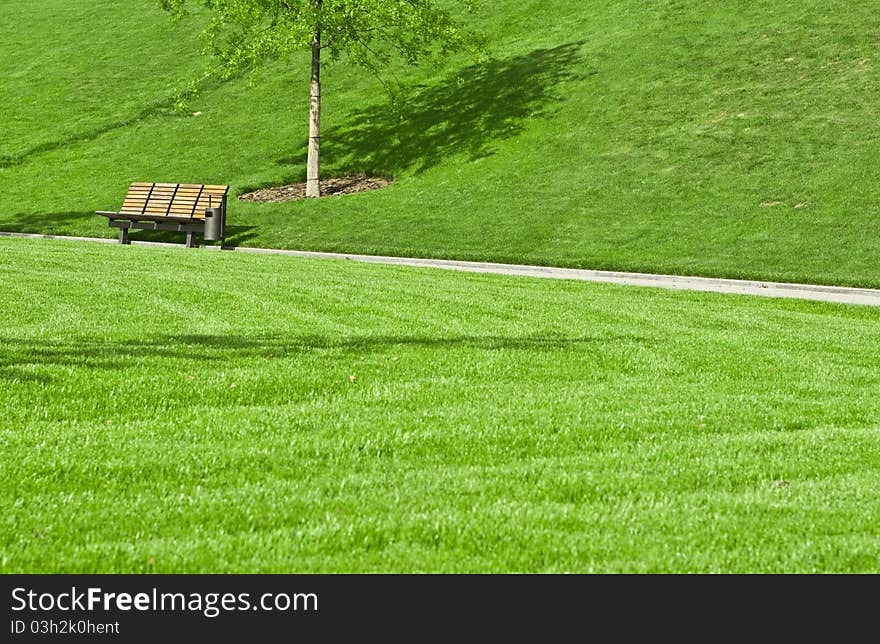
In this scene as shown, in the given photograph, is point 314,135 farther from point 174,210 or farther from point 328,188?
point 174,210

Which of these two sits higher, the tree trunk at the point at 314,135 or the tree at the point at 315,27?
the tree at the point at 315,27

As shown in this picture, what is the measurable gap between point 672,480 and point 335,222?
20585 mm


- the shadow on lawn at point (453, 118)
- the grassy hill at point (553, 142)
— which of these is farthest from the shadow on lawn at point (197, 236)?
the shadow on lawn at point (453, 118)

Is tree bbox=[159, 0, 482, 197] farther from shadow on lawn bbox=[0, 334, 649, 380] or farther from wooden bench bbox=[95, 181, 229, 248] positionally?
shadow on lawn bbox=[0, 334, 649, 380]

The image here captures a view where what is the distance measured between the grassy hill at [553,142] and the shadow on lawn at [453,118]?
0.10 meters

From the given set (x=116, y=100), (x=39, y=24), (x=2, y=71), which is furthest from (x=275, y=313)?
(x=39, y=24)

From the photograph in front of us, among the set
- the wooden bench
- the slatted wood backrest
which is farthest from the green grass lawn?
the slatted wood backrest

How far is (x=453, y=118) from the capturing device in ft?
107

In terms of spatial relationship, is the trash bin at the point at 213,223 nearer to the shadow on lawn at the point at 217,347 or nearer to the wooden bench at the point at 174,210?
the wooden bench at the point at 174,210

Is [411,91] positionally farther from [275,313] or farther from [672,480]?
[672,480]

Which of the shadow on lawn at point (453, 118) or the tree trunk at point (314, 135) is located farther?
the shadow on lawn at point (453, 118)

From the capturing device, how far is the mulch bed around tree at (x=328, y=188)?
94.8 feet

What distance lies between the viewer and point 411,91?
118 ft
